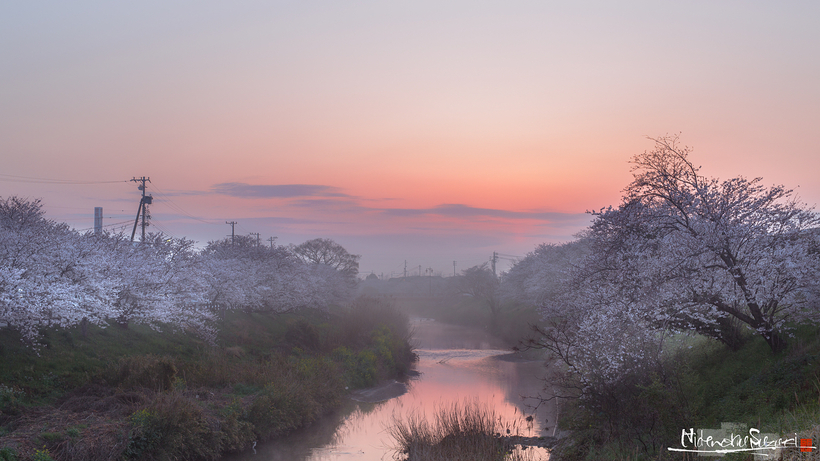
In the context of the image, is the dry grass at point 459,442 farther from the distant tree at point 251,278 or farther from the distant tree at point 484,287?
the distant tree at point 484,287

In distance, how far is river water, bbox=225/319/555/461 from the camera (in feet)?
69.8

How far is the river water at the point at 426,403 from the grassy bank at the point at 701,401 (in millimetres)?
2994

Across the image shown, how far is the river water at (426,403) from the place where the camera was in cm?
2127

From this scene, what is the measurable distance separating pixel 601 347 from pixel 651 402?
2.77 m

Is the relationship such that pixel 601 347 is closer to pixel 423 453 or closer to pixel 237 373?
pixel 423 453

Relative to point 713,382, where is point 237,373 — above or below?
below

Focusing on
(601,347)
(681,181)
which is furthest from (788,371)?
(681,181)

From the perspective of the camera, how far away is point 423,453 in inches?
650

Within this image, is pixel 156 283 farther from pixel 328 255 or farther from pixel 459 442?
pixel 328 255

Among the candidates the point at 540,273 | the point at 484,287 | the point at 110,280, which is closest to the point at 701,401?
the point at 110,280
